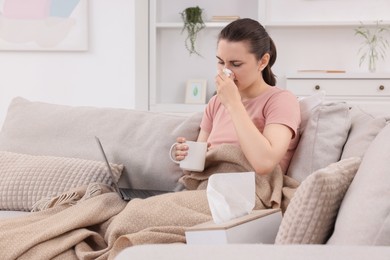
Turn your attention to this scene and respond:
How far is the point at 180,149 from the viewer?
2.16 m

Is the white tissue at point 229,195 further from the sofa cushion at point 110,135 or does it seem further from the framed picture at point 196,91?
the framed picture at point 196,91

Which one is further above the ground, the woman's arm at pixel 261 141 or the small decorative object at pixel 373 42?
the small decorative object at pixel 373 42

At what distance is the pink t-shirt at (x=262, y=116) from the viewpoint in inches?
82.4

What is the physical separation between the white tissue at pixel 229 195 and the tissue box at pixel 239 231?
0.08ft

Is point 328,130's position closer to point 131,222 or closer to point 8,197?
point 131,222

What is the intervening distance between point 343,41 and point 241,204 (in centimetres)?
354

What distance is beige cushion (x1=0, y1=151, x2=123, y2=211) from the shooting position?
2268 mm

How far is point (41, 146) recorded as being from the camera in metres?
2.51

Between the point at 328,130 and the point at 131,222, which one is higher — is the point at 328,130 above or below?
above

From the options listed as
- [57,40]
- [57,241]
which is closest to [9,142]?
[57,241]

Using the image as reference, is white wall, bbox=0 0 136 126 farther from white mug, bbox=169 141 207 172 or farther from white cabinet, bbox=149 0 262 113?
white mug, bbox=169 141 207 172

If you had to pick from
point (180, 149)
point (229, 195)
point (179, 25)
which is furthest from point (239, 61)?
point (179, 25)

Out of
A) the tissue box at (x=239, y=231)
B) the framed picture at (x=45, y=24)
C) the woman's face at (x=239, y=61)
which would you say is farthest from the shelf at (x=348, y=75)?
the tissue box at (x=239, y=231)

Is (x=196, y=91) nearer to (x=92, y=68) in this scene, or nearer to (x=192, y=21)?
(x=192, y=21)
